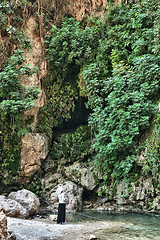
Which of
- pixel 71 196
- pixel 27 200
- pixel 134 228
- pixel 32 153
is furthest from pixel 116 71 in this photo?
pixel 27 200

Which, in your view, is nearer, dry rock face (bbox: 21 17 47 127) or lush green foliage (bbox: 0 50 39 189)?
lush green foliage (bbox: 0 50 39 189)

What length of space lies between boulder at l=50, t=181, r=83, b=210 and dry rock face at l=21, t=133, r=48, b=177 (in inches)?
58.6

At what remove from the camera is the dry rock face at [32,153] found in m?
9.80

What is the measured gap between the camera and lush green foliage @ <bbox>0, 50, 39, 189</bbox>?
28.1ft

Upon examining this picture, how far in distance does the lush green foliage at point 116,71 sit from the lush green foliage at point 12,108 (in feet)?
7.72

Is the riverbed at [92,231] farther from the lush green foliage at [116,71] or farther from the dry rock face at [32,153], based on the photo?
the dry rock face at [32,153]

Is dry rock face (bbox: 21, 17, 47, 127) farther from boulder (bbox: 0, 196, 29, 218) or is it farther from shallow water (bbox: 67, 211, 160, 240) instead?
shallow water (bbox: 67, 211, 160, 240)

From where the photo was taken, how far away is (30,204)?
743cm

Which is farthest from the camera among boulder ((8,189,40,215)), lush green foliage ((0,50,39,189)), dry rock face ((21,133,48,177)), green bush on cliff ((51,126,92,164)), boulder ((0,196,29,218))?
green bush on cliff ((51,126,92,164))

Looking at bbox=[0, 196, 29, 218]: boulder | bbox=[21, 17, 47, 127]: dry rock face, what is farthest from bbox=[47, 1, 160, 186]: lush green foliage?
bbox=[0, 196, 29, 218]: boulder

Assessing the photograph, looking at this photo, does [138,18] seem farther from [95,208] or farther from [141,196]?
[95,208]

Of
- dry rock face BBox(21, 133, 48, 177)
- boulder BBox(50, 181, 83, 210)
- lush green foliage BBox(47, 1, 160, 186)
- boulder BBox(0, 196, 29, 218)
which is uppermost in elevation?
lush green foliage BBox(47, 1, 160, 186)

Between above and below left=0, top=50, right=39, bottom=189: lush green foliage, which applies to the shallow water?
below

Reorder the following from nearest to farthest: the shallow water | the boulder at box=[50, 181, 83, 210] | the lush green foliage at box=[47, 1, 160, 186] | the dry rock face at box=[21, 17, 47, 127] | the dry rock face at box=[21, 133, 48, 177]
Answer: the shallow water → the lush green foliage at box=[47, 1, 160, 186] → the boulder at box=[50, 181, 83, 210] → the dry rock face at box=[21, 133, 48, 177] → the dry rock face at box=[21, 17, 47, 127]
